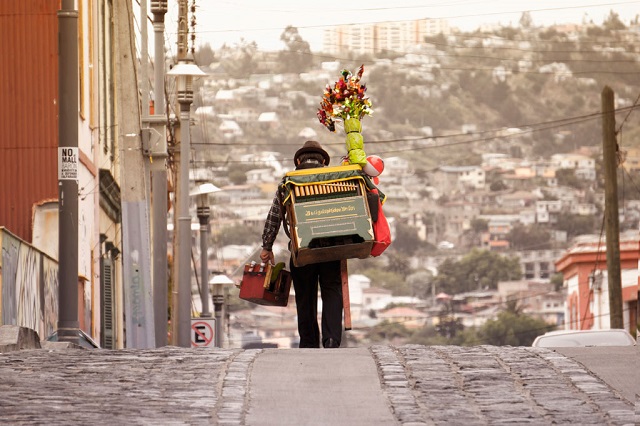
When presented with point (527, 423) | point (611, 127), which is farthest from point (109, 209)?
point (527, 423)

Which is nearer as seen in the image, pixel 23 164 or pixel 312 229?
pixel 312 229

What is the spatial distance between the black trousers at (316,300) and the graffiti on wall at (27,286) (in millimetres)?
5168

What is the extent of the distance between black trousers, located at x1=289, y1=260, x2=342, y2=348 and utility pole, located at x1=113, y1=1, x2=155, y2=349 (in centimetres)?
896

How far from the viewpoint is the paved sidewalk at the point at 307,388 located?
31.4 ft

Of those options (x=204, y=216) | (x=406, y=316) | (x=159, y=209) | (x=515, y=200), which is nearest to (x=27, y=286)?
(x=159, y=209)

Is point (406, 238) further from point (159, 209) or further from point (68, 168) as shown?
point (68, 168)

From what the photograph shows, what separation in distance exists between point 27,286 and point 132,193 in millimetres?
3017

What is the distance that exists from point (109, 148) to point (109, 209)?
150 cm

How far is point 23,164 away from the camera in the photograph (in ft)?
83.9

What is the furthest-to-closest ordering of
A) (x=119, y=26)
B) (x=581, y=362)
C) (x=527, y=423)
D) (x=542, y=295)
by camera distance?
(x=542, y=295)
(x=119, y=26)
(x=581, y=362)
(x=527, y=423)

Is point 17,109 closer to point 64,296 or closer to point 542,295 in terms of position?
point 64,296

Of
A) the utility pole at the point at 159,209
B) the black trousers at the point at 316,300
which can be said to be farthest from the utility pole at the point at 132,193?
the black trousers at the point at 316,300

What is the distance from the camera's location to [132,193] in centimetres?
2384

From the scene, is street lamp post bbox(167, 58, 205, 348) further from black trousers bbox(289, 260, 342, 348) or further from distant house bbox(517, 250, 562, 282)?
distant house bbox(517, 250, 562, 282)
